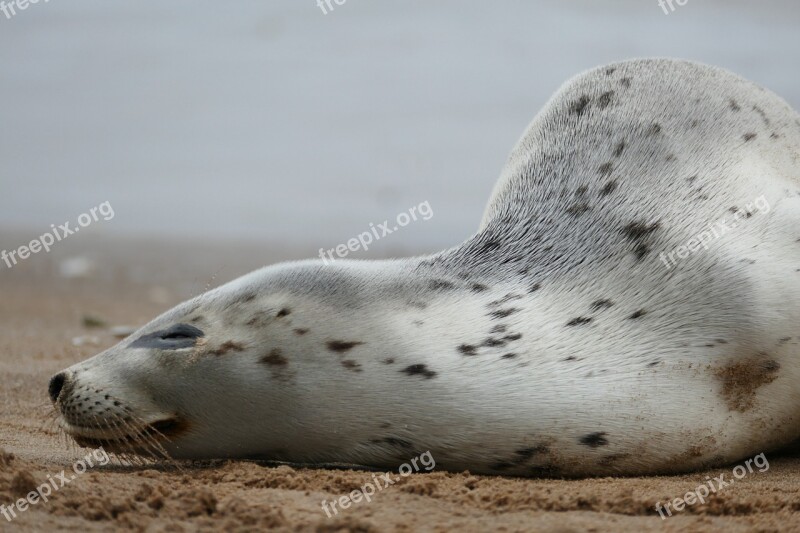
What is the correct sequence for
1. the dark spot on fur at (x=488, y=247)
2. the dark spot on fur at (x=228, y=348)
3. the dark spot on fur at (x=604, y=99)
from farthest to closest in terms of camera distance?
1. the dark spot on fur at (x=604, y=99)
2. the dark spot on fur at (x=488, y=247)
3. the dark spot on fur at (x=228, y=348)

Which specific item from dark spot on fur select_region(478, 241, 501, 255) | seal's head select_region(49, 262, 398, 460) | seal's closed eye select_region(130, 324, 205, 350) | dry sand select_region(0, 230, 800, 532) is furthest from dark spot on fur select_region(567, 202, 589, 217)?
seal's closed eye select_region(130, 324, 205, 350)

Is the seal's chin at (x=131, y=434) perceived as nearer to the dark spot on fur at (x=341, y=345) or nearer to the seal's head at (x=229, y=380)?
the seal's head at (x=229, y=380)

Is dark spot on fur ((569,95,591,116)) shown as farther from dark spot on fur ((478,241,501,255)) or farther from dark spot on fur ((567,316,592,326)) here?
dark spot on fur ((567,316,592,326))

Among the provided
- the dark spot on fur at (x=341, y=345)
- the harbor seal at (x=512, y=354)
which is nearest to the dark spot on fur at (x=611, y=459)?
the harbor seal at (x=512, y=354)

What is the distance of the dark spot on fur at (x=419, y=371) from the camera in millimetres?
3709

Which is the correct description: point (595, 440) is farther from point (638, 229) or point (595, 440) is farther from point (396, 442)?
point (638, 229)

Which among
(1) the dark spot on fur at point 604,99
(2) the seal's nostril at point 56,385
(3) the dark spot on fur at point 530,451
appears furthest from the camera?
(1) the dark spot on fur at point 604,99

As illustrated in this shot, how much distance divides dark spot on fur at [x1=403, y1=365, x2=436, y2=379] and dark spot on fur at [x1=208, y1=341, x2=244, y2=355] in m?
0.57

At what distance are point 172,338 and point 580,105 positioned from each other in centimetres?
212

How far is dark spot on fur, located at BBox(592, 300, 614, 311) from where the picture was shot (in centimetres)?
402

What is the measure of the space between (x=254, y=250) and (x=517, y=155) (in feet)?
47.6

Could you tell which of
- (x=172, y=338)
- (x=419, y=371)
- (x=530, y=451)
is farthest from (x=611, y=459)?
(x=172, y=338)

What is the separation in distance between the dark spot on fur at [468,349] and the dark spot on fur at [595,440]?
0.46 m

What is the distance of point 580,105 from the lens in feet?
16.2
